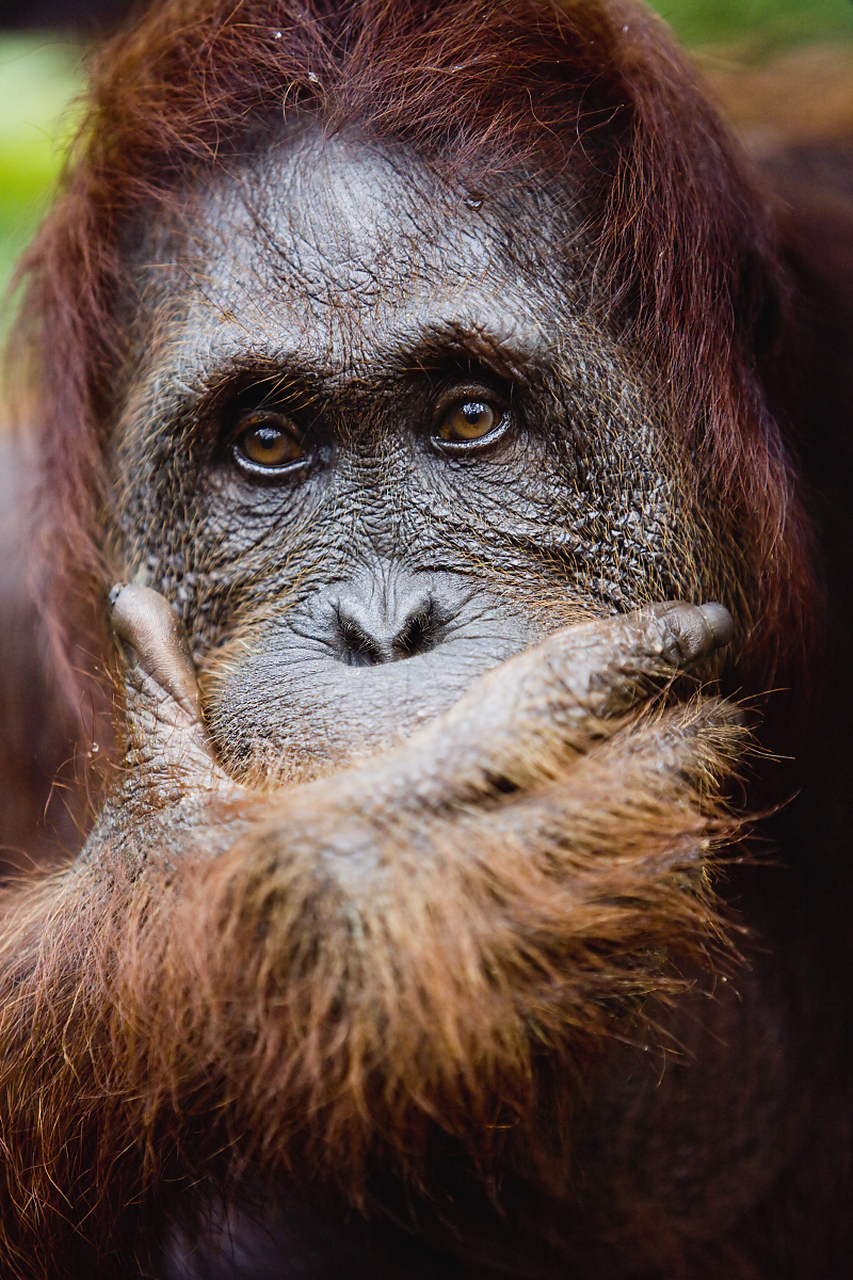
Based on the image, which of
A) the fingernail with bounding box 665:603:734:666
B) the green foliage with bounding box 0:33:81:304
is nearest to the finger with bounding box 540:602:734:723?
the fingernail with bounding box 665:603:734:666

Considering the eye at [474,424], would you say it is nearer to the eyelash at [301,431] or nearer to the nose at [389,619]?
the eyelash at [301,431]

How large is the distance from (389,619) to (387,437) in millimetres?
270

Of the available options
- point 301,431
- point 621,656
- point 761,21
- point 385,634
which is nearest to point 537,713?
point 621,656

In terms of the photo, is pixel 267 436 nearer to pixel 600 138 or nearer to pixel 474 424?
pixel 474 424

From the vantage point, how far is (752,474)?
4.79 feet

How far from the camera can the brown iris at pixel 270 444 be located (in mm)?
1527

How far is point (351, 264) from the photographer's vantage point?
4.80 feet

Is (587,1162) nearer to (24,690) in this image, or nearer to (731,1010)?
(731,1010)

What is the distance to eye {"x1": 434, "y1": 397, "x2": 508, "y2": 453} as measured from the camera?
146 centimetres

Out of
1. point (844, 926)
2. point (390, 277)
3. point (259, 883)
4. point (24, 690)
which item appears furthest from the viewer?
point (24, 690)

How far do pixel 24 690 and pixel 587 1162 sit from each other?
141cm

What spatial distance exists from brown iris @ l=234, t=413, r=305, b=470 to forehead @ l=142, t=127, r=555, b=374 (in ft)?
0.34

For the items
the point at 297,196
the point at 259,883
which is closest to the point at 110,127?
the point at 297,196

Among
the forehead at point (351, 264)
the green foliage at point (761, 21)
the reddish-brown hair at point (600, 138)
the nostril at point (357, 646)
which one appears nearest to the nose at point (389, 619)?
the nostril at point (357, 646)
